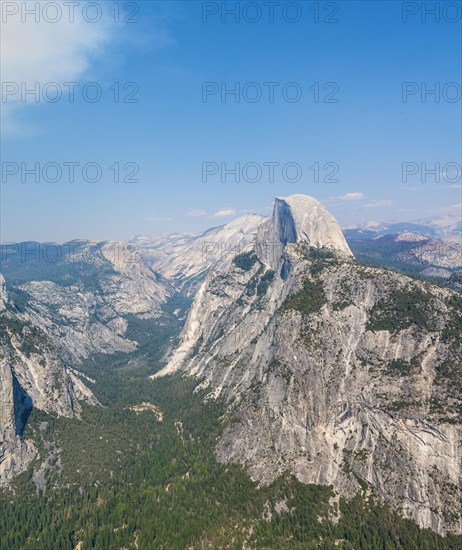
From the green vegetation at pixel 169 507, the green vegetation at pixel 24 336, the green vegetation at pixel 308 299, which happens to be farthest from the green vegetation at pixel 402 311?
the green vegetation at pixel 24 336

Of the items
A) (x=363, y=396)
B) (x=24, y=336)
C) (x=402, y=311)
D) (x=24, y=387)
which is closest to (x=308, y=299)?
(x=402, y=311)

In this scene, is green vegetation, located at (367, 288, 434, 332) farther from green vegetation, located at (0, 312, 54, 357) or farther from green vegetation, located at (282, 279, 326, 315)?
green vegetation, located at (0, 312, 54, 357)

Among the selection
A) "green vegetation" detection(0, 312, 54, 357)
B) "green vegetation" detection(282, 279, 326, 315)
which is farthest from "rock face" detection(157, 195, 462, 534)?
"green vegetation" detection(0, 312, 54, 357)

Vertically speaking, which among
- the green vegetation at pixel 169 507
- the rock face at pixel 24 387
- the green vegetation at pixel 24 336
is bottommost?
the green vegetation at pixel 169 507

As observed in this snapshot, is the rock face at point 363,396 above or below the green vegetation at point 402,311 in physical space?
below

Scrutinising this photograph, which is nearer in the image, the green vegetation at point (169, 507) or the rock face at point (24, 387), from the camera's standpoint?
the green vegetation at point (169, 507)

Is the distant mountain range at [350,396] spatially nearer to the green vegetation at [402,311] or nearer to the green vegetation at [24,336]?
the green vegetation at [402,311]
